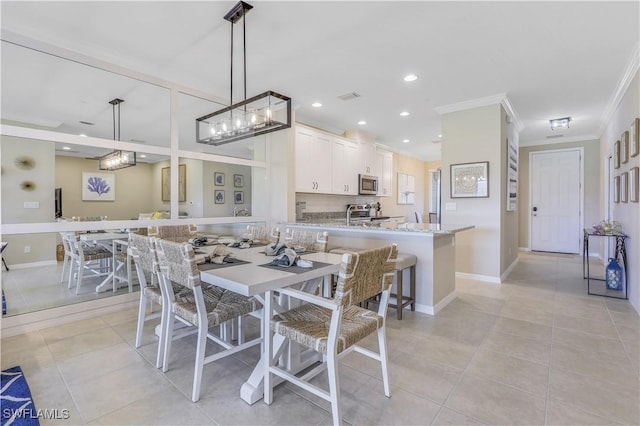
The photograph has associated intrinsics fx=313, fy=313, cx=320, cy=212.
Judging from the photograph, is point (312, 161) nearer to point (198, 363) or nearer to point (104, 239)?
point (104, 239)

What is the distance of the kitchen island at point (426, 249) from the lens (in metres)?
3.21

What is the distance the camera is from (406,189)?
8430mm

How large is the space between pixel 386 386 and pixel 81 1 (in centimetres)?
333

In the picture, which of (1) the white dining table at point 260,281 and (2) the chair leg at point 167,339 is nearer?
(1) the white dining table at point 260,281

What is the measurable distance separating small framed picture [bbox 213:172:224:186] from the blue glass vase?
521cm

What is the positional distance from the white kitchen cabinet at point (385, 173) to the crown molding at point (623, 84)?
12.2ft

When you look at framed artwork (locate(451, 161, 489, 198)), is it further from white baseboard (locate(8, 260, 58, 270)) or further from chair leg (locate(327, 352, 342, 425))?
white baseboard (locate(8, 260, 58, 270))

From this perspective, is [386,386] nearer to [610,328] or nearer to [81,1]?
[610,328]

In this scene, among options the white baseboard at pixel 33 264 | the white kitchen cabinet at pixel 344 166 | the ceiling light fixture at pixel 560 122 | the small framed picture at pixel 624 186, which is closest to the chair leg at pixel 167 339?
the white baseboard at pixel 33 264

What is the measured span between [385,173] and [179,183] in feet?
15.3

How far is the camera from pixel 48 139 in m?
2.83

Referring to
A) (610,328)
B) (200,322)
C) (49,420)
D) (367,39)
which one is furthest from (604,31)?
(49,420)

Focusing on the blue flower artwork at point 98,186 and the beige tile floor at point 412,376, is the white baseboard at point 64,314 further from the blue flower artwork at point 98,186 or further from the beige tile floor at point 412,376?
the blue flower artwork at point 98,186

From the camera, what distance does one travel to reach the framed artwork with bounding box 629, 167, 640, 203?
3.16 m
